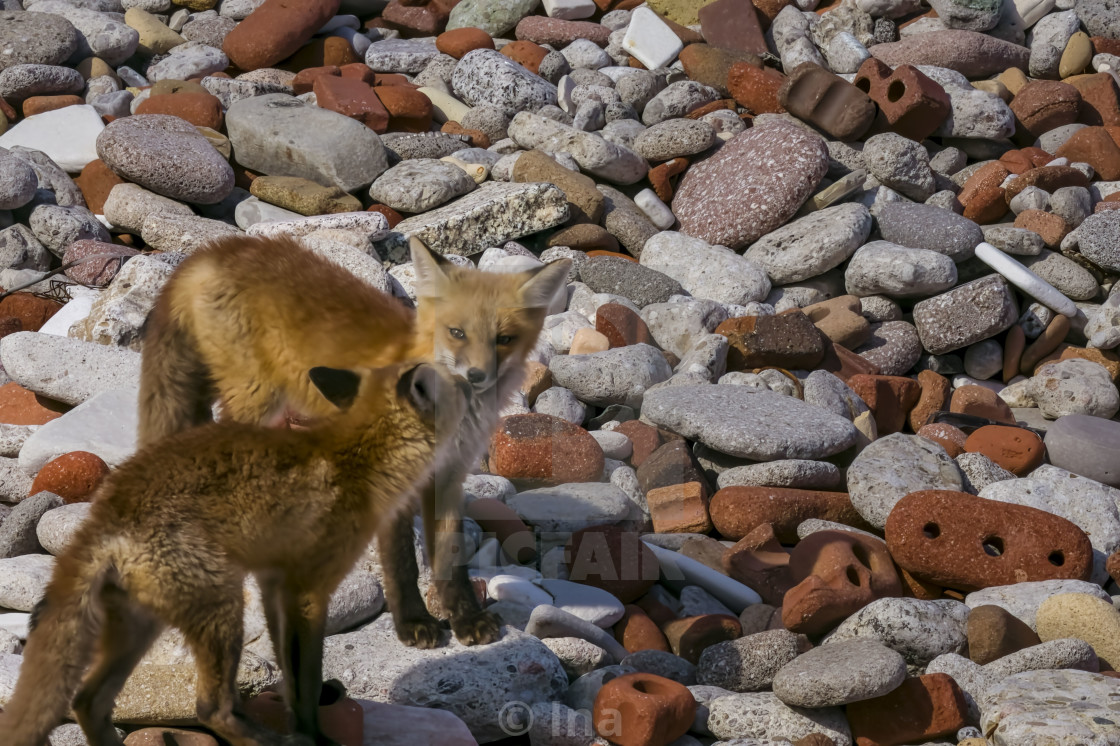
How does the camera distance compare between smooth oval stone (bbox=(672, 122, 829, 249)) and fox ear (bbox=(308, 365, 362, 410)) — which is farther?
smooth oval stone (bbox=(672, 122, 829, 249))

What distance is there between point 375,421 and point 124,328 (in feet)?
13.9

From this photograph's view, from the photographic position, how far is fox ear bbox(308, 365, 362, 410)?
399cm

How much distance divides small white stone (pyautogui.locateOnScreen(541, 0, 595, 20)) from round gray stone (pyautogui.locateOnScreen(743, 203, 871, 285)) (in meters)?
5.36

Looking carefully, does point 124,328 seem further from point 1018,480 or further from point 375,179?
point 1018,480

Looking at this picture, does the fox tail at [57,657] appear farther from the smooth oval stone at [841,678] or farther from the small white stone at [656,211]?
the small white stone at [656,211]

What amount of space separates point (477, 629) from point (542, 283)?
1696mm

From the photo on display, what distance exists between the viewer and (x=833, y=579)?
5.94 metres

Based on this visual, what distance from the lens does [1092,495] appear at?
282 inches

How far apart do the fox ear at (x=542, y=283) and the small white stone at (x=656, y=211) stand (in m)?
5.37

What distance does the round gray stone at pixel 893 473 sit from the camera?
6.84m

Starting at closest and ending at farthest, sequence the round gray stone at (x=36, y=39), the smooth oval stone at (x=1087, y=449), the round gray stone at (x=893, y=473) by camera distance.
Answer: the round gray stone at (x=893, y=473) → the smooth oval stone at (x=1087, y=449) → the round gray stone at (x=36, y=39)

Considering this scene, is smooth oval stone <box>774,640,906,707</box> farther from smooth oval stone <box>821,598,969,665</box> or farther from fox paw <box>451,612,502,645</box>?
fox paw <box>451,612,502,645</box>

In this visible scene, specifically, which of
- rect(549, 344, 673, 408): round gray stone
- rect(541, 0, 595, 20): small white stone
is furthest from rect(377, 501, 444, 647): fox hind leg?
rect(541, 0, 595, 20): small white stone

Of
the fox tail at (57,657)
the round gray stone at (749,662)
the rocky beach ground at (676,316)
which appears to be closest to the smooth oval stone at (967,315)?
the rocky beach ground at (676,316)
